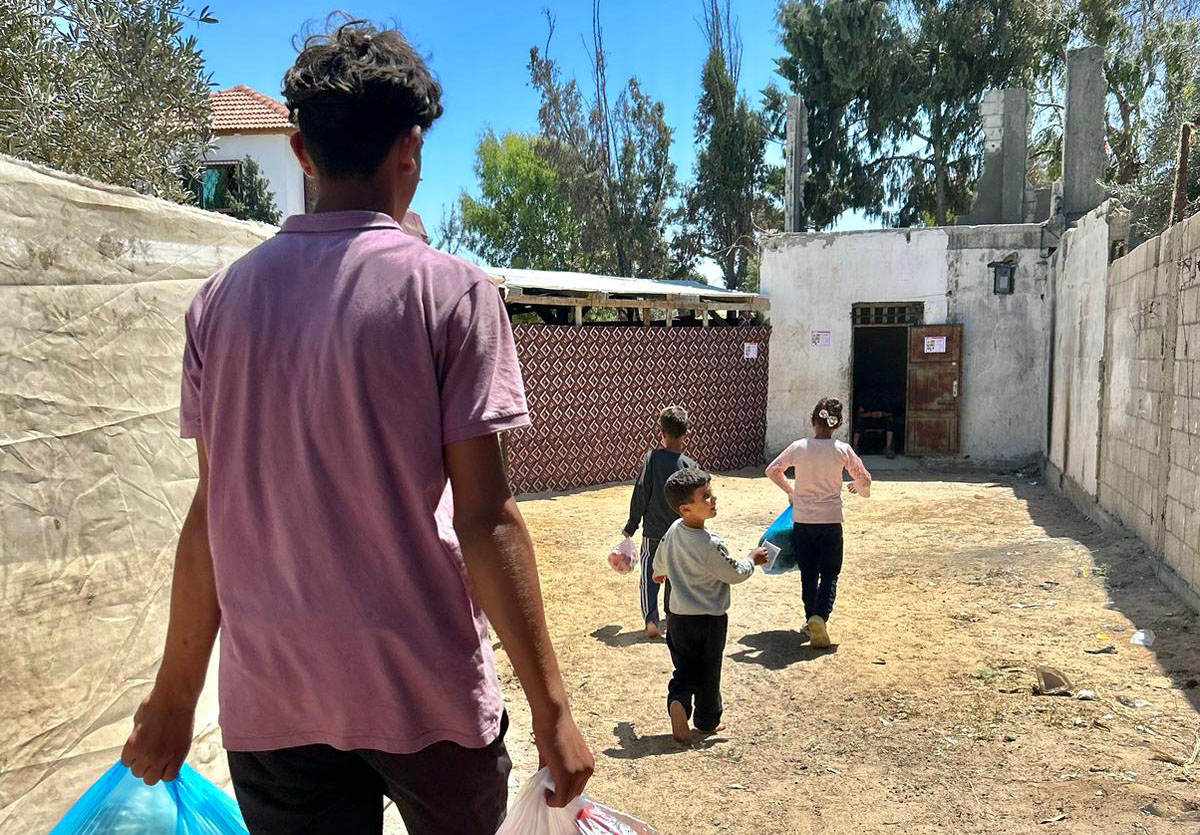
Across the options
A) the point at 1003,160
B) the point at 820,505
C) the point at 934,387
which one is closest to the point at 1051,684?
the point at 820,505

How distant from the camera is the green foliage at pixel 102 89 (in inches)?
161

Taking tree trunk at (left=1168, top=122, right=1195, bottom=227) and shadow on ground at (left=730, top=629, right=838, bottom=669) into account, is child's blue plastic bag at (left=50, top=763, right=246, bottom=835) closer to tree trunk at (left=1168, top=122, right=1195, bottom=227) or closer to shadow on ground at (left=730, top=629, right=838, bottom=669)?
shadow on ground at (left=730, top=629, right=838, bottom=669)

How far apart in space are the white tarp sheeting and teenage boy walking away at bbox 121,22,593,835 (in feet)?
3.01

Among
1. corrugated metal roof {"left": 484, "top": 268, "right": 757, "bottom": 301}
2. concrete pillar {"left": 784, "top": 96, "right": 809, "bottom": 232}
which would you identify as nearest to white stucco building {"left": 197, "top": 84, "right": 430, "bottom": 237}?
corrugated metal roof {"left": 484, "top": 268, "right": 757, "bottom": 301}

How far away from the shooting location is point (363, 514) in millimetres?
1336

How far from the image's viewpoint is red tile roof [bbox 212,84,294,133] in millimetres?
22219

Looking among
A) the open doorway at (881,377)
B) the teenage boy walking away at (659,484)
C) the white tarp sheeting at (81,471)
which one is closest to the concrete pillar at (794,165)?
the open doorway at (881,377)

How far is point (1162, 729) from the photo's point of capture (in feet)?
13.1

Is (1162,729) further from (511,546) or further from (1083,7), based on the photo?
(1083,7)

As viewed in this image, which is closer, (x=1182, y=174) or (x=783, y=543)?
(x=783, y=543)

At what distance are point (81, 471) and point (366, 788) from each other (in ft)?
4.12

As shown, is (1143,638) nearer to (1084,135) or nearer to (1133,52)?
(1084,135)

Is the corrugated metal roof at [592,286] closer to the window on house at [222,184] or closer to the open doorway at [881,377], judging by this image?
the open doorway at [881,377]

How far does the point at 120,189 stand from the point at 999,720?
4125 mm
